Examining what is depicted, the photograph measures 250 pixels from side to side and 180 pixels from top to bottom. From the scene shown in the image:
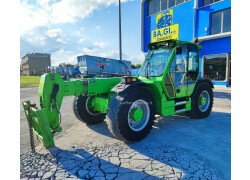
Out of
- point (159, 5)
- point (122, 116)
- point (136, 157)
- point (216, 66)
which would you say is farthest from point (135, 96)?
point (159, 5)

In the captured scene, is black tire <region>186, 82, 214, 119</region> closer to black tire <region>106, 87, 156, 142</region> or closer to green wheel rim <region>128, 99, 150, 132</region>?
green wheel rim <region>128, 99, 150, 132</region>

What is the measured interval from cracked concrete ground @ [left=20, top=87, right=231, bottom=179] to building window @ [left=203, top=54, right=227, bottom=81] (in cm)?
1128

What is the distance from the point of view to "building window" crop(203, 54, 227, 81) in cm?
1378

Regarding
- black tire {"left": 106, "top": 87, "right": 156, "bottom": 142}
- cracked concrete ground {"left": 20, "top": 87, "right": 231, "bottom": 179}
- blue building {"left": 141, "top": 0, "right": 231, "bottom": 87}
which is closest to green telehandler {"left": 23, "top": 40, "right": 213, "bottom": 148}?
black tire {"left": 106, "top": 87, "right": 156, "bottom": 142}

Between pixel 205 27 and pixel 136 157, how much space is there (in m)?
14.4

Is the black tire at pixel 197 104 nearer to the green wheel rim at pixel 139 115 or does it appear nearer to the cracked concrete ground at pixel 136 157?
the cracked concrete ground at pixel 136 157

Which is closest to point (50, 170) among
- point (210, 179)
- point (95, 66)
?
point (210, 179)

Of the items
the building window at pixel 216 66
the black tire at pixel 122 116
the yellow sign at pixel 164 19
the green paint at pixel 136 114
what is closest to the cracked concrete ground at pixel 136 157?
the black tire at pixel 122 116

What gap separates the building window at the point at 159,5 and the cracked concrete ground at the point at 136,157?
1520cm

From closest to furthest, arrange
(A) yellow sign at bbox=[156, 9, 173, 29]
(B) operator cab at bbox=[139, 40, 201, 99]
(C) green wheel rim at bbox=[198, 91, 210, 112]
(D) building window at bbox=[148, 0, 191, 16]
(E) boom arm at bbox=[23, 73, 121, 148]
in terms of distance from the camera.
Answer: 1. (E) boom arm at bbox=[23, 73, 121, 148]
2. (B) operator cab at bbox=[139, 40, 201, 99]
3. (C) green wheel rim at bbox=[198, 91, 210, 112]
4. (D) building window at bbox=[148, 0, 191, 16]
5. (A) yellow sign at bbox=[156, 9, 173, 29]

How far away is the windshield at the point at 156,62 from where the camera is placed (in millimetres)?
4495

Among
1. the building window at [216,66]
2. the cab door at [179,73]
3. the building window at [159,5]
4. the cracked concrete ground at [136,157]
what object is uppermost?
A: the building window at [159,5]

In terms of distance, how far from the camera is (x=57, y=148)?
341 centimetres

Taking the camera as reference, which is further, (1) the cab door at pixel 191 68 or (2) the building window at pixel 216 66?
(2) the building window at pixel 216 66
